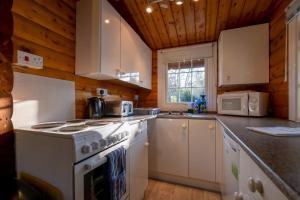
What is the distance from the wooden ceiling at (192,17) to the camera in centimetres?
176

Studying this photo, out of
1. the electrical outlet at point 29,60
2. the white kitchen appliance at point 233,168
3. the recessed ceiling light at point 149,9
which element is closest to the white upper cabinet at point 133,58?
the recessed ceiling light at point 149,9

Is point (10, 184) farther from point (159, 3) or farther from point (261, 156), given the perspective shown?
point (159, 3)

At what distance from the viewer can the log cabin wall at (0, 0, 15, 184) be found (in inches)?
39.1

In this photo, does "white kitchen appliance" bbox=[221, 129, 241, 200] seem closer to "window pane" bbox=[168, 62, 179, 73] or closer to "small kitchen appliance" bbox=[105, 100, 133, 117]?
"small kitchen appliance" bbox=[105, 100, 133, 117]

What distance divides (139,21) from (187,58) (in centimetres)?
111

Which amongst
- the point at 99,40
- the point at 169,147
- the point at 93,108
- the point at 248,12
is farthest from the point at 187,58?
the point at 93,108

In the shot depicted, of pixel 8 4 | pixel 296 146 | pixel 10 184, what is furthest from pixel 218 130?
pixel 8 4

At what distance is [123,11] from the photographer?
6.28 feet

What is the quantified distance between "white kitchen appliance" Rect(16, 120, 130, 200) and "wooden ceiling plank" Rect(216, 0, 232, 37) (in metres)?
1.82

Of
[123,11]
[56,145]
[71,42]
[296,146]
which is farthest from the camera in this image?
[123,11]

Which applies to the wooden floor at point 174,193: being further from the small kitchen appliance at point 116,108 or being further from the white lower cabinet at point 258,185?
the white lower cabinet at point 258,185

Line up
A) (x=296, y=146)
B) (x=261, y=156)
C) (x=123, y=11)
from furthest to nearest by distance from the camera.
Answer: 1. (x=123, y=11)
2. (x=296, y=146)
3. (x=261, y=156)

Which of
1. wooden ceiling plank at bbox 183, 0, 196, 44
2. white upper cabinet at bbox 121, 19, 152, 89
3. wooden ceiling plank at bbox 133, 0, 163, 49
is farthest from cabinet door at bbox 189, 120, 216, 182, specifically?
wooden ceiling plank at bbox 133, 0, 163, 49

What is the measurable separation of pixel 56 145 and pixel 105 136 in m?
0.30
